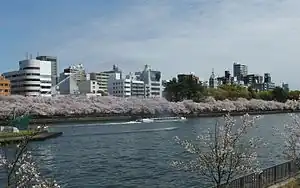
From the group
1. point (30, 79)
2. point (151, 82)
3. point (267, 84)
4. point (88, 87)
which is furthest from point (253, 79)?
point (30, 79)

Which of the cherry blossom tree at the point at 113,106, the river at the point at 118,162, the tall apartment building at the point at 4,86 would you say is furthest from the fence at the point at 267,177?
the tall apartment building at the point at 4,86

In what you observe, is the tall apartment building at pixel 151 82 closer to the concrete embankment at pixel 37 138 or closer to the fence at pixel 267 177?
the concrete embankment at pixel 37 138

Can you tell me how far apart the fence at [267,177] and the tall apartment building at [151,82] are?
107 meters

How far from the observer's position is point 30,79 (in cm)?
8712

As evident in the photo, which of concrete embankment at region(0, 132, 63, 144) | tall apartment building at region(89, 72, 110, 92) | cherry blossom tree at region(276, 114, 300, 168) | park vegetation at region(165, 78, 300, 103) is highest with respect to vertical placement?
tall apartment building at region(89, 72, 110, 92)

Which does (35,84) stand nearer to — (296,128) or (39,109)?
(39,109)

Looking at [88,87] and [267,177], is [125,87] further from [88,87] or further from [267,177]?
[267,177]

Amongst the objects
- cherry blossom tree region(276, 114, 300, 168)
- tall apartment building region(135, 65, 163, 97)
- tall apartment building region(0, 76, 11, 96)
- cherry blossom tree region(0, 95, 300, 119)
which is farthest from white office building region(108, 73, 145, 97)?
cherry blossom tree region(276, 114, 300, 168)

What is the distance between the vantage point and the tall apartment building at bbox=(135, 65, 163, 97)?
398 ft

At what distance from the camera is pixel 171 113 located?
74.6m

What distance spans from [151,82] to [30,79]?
44.0 meters

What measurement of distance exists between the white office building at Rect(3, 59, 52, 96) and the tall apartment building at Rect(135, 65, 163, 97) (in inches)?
1392

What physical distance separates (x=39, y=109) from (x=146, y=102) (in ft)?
67.9

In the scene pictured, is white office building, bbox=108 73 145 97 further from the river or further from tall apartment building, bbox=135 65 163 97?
the river
